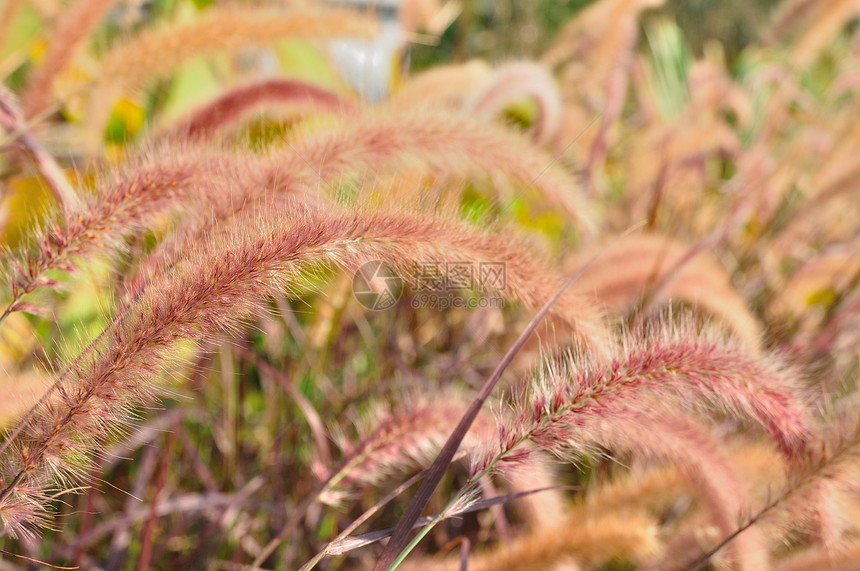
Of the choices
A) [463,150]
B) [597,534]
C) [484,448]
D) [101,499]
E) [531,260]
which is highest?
[463,150]

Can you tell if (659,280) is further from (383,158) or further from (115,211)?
(115,211)

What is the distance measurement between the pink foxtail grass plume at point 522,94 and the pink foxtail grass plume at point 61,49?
102 centimetres

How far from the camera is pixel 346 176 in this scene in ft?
3.96

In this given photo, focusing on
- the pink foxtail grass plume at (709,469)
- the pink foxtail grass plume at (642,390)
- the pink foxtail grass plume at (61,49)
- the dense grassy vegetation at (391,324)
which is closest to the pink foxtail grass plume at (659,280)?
the dense grassy vegetation at (391,324)

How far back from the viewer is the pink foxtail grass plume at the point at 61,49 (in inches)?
60.6

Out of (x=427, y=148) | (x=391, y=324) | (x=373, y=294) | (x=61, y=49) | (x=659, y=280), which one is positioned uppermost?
(x=61, y=49)

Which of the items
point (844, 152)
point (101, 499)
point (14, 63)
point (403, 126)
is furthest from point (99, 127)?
point (844, 152)

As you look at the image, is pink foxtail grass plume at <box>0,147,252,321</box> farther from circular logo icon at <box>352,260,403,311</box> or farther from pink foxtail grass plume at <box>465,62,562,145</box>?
pink foxtail grass plume at <box>465,62,562,145</box>

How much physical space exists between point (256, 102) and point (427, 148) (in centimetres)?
64

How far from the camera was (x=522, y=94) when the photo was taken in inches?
77.4

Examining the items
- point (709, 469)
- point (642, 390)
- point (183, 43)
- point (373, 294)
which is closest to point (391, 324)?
point (373, 294)

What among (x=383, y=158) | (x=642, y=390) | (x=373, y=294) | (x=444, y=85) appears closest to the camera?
(x=642, y=390)

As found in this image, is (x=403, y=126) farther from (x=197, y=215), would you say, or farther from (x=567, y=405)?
(x=567, y=405)

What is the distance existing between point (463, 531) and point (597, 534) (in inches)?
23.8
